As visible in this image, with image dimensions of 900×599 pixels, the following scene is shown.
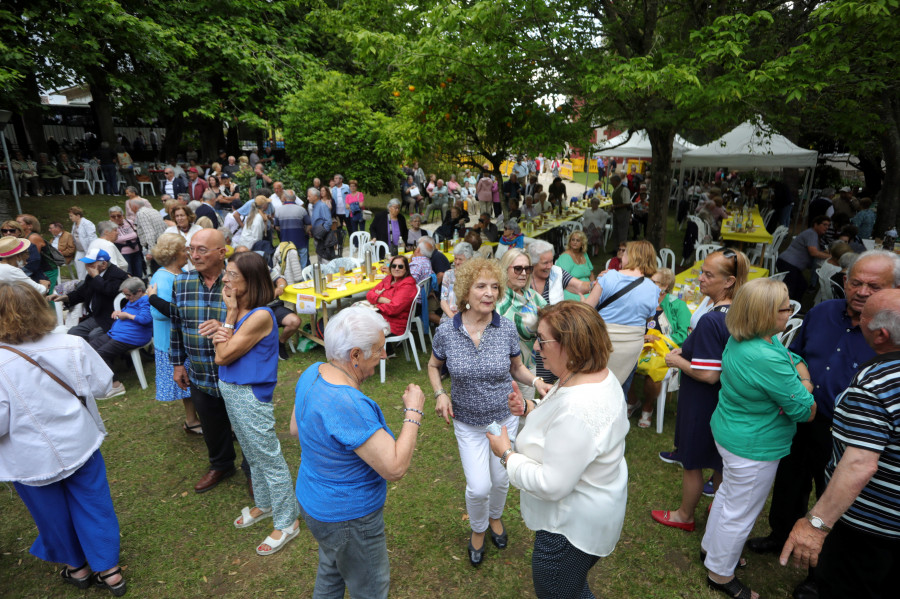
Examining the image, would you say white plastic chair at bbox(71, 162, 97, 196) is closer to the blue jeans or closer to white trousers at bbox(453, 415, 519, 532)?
white trousers at bbox(453, 415, 519, 532)

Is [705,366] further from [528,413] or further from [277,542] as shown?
[277,542]

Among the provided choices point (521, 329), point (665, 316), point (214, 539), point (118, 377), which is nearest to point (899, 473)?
point (521, 329)

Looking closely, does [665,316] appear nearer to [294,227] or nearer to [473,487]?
[473,487]

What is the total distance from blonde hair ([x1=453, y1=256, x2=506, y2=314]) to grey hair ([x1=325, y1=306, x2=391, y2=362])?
0.97 metres

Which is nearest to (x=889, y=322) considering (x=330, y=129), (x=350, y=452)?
(x=350, y=452)

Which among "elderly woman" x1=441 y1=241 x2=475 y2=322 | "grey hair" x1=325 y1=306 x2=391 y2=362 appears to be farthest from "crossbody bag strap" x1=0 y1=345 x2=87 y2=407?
"elderly woman" x1=441 y1=241 x2=475 y2=322

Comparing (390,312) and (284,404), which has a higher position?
(390,312)

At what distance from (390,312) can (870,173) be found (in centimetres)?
1812

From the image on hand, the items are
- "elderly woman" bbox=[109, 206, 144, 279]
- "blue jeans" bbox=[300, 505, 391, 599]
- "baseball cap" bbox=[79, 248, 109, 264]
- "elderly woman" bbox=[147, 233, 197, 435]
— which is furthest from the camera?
"elderly woman" bbox=[109, 206, 144, 279]

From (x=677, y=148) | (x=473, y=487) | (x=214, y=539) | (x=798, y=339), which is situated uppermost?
(x=677, y=148)

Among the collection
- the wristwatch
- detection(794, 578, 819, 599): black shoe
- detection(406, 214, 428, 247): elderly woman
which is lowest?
detection(794, 578, 819, 599): black shoe

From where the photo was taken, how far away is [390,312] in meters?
5.74

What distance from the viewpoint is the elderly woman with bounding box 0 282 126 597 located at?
2.46m

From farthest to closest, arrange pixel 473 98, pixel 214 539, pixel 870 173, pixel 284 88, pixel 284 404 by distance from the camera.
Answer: pixel 284 88 < pixel 870 173 < pixel 473 98 < pixel 284 404 < pixel 214 539
